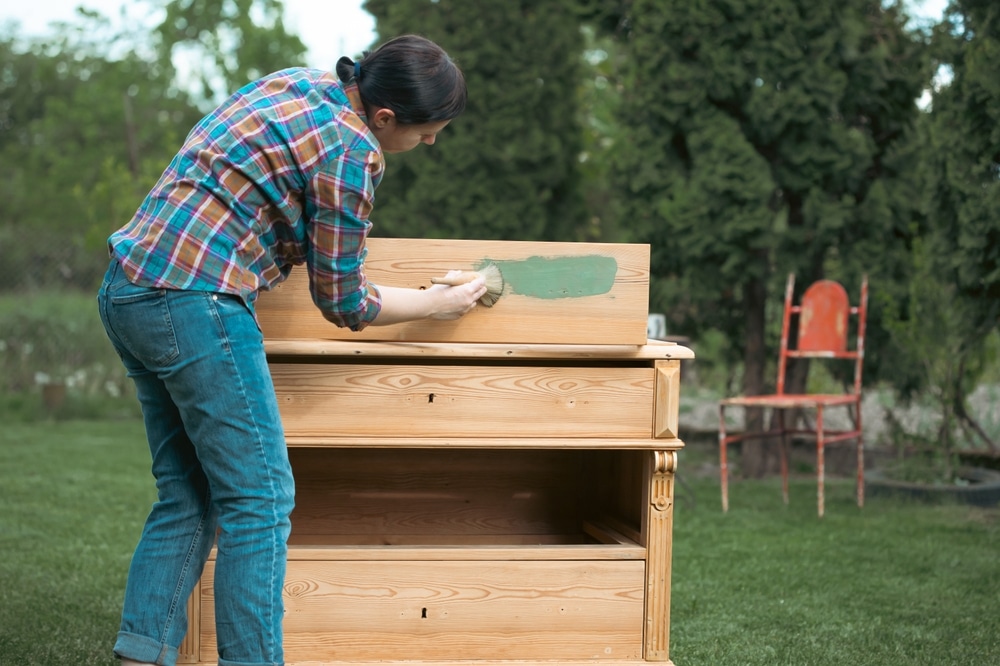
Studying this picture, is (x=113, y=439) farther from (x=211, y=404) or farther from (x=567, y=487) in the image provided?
(x=211, y=404)

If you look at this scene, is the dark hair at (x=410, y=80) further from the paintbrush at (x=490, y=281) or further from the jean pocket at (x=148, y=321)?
the jean pocket at (x=148, y=321)

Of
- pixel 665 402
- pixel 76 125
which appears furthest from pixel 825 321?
pixel 76 125

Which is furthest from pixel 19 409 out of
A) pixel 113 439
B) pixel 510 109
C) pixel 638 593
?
pixel 638 593

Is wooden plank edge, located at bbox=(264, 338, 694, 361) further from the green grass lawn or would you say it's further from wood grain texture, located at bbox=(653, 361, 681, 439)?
the green grass lawn

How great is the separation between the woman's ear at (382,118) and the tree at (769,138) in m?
4.09

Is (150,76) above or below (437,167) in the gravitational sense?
above

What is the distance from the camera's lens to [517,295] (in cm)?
241

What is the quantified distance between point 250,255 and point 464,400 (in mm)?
649

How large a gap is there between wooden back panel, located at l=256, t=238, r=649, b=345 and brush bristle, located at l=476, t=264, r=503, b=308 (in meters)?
0.01

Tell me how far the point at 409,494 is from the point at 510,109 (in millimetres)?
4607

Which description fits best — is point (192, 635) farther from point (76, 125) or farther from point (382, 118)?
point (76, 125)

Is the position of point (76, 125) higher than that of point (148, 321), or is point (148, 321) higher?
point (76, 125)

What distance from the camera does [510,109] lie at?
7.24m

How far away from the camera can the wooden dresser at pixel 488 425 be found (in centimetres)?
238
